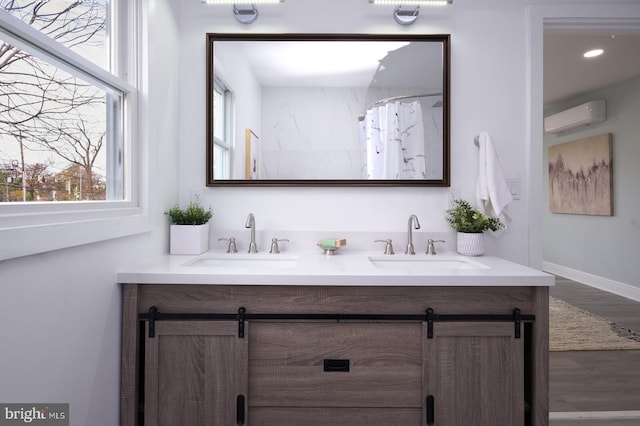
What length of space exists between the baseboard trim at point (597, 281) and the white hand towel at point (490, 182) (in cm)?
346

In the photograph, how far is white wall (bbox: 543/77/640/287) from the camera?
427 centimetres

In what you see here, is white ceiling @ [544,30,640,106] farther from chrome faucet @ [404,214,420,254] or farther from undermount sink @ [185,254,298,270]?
undermount sink @ [185,254,298,270]

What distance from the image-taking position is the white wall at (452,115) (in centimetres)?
202

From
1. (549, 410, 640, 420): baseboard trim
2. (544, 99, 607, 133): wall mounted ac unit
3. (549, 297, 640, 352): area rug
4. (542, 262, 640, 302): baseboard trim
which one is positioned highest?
(544, 99, 607, 133): wall mounted ac unit

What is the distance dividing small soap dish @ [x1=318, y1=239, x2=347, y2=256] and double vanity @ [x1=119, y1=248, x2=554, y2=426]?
45cm

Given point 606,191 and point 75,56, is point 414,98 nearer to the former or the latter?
point 75,56

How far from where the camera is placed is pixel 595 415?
1939 mm

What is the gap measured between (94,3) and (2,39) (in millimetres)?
549

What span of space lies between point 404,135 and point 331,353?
1163 millimetres

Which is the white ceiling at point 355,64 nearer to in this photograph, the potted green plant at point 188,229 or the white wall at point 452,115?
the white wall at point 452,115

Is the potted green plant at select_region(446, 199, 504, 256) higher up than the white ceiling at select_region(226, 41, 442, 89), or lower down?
lower down

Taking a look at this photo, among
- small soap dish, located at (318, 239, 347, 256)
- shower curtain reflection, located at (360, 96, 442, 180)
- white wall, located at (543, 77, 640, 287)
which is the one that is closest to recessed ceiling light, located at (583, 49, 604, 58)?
white wall, located at (543, 77, 640, 287)

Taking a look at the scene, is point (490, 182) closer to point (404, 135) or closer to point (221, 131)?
point (404, 135)

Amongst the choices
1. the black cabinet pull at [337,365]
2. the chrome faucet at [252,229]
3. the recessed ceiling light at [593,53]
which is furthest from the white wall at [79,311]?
the recessed ceiling light at [593,53]
